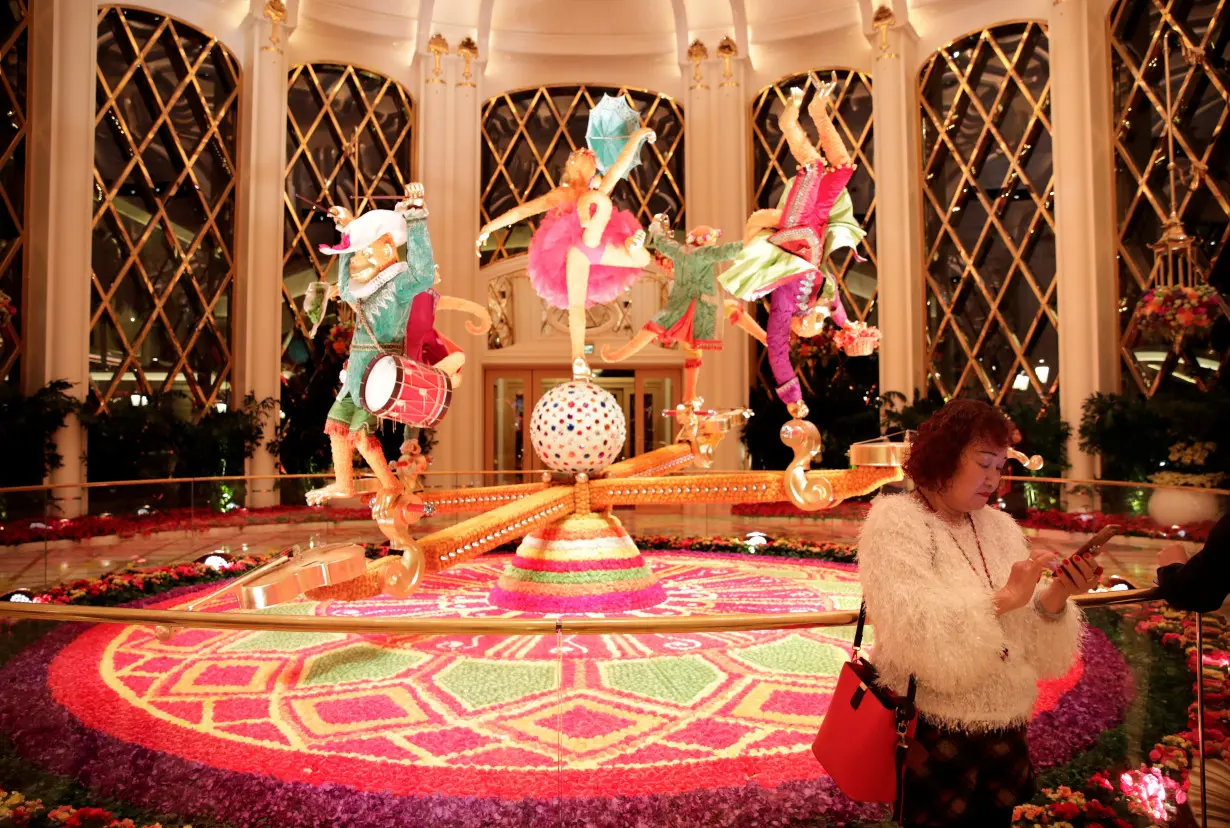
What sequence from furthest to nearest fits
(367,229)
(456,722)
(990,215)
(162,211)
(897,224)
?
(897,224)
(990,215)
(162,211)
(367,229)
(456,722)

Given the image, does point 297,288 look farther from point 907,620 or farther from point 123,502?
point 907,620

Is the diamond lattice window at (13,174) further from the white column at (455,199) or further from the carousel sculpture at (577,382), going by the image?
the carousel sculpture at (577,382)

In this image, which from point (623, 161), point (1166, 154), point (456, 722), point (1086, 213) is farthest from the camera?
point (1086, 213)

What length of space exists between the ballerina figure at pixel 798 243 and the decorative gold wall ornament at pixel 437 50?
6.34 metres

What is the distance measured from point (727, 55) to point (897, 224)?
2615 mm

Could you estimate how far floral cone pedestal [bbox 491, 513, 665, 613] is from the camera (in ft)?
9.70

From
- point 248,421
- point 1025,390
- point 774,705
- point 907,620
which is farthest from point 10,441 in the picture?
point 1025,390

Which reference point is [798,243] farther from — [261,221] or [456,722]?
[261,221]

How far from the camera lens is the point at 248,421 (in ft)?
23.5

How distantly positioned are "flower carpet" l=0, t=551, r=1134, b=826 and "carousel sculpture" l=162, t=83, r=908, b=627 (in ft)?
3.70

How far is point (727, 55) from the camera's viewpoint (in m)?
8.42

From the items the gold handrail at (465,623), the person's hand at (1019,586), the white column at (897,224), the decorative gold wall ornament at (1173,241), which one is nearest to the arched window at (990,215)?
the white column at (897,224)

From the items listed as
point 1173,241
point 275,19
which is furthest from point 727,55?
point 1173,241

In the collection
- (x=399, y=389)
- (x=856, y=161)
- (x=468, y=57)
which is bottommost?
(x=399, y=389)
